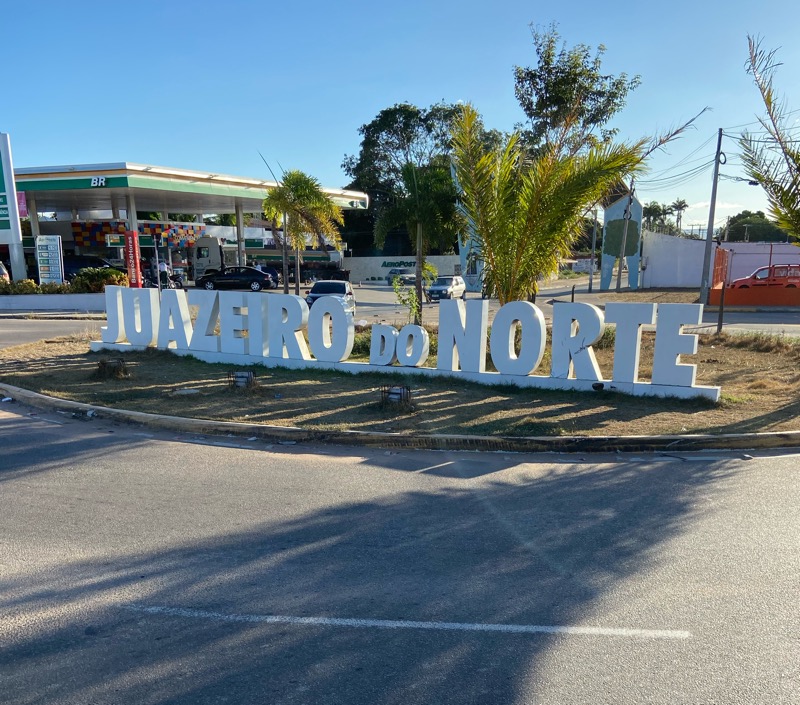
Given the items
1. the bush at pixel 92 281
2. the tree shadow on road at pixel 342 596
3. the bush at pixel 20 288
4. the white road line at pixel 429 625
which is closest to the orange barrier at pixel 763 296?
the tree shadow on road at pixel 342 596

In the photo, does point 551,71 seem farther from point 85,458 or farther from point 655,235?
point 655,235

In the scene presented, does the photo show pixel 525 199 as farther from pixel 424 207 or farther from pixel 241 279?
pixel 241 279

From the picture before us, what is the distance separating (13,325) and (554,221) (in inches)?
743

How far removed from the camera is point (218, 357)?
13.1m

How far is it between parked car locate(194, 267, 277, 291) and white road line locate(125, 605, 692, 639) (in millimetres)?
31743

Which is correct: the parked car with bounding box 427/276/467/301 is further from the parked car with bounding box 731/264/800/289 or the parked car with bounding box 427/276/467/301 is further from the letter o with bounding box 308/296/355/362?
the letter o with bounding box 308/296/355/362

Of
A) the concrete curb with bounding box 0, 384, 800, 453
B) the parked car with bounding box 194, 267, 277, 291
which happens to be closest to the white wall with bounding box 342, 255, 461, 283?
the parked car with bounding box 194, 267, 277, 291

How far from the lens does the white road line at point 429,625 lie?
12.4 feet

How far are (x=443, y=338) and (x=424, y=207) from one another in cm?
563

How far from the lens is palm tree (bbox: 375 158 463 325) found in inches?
615

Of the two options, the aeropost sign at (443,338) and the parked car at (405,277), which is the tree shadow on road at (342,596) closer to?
the aeropost sign at (443,338)

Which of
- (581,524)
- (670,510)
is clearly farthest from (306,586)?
(670,510)

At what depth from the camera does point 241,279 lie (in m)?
35.1

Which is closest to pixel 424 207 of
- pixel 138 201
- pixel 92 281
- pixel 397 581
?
pixel 397 581
